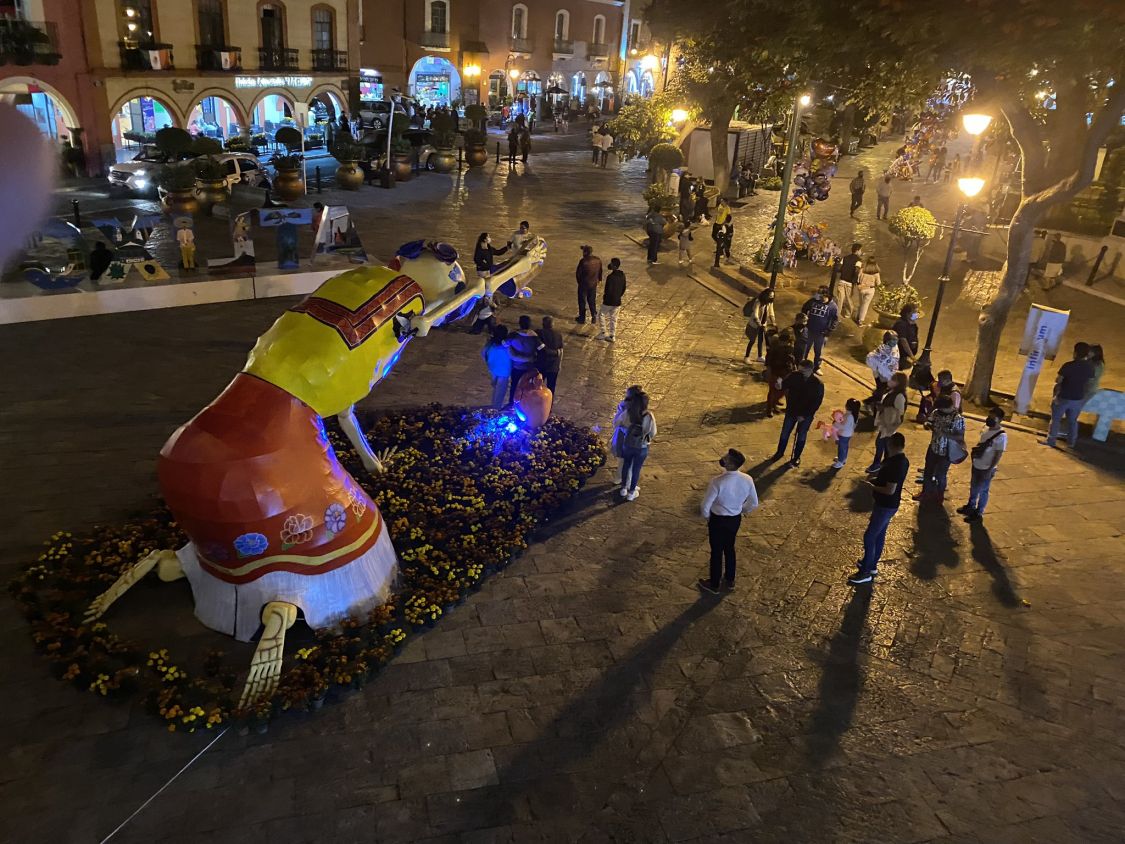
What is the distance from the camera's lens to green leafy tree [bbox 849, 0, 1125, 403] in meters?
9.04

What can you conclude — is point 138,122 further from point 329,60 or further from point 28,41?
point 28,41

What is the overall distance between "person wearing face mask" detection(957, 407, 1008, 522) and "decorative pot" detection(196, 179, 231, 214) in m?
17.5

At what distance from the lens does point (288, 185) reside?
2191 cm

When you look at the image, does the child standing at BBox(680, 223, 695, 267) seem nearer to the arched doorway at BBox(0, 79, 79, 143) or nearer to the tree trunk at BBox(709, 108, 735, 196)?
the tree trunk at BBox(709, 108, 735, 196)

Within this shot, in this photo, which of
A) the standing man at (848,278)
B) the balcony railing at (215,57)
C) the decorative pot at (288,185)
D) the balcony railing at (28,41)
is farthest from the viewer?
the balcony railing at (215,57)

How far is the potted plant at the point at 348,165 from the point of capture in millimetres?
23750

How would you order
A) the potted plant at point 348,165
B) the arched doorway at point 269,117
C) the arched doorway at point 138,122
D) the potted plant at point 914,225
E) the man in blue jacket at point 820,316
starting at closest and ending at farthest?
the man in blue jacket at point 820,316
the potted plant at point 914,225
the potted plant at point 348,165
the arched doorway at point 138,122
the arched doorway at point 269,117

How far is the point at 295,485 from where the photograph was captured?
611cm

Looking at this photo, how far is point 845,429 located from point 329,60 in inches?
1067

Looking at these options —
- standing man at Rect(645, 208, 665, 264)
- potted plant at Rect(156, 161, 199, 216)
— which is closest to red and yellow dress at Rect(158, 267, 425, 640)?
standing man at Rect(645, 208, 665, 264)

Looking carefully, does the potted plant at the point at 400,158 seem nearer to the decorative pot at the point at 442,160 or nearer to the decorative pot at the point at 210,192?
the decorative pot at the point at 442,160

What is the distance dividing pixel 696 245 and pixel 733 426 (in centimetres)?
1054

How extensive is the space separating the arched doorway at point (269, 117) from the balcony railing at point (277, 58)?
949 mm

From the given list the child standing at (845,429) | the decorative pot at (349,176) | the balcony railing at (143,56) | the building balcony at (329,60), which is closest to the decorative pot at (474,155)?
the decorative pot at (349,176)
